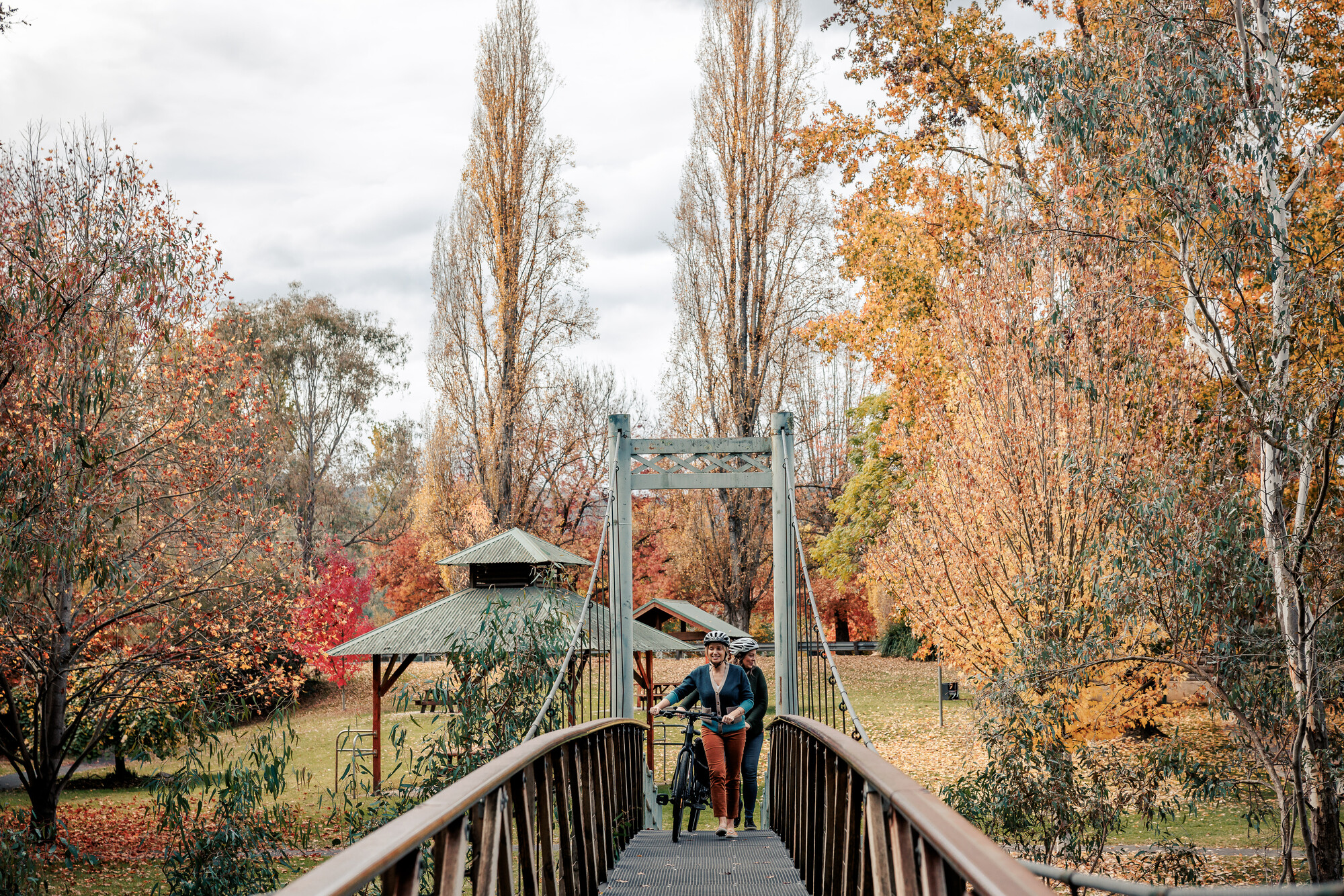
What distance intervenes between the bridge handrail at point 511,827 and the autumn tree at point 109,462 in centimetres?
458

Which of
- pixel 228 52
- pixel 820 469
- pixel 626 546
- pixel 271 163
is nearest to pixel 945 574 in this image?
pixel 626 546

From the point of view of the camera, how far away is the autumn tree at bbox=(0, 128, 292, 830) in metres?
7.60

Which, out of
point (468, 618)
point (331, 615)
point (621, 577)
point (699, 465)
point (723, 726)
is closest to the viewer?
point (723, 726)

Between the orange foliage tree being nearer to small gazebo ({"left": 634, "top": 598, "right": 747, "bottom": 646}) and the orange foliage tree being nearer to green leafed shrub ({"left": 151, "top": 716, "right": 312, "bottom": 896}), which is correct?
small gazebo ({"left": 634, "top": 598, "right": 747, "bottom": 646})

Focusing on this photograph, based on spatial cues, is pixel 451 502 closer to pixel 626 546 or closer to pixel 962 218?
pixel 962 218

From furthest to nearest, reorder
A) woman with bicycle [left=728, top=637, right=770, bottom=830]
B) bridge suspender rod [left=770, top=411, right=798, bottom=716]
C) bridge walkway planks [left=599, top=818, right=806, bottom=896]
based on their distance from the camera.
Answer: bridge suspender rod [left=770, top=411, right=798, bottom=716] < woman with bicycle [left=728, top=637, right=770, bottom=830] < bridge walkway planks [left=599, top=818, right=806, bottom=896]

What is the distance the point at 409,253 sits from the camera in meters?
30.8

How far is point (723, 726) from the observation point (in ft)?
22.2

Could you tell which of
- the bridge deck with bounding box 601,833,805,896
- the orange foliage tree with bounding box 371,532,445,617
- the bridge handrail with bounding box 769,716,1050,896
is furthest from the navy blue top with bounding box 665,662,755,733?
the orange foliage tree with bounding box 371,532,445,617

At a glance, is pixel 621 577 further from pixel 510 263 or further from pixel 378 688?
pixel 510 263

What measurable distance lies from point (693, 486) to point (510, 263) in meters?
16.4

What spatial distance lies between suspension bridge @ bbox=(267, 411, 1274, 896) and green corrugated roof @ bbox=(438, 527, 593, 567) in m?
4.91

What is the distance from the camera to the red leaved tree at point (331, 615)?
47.9 feet

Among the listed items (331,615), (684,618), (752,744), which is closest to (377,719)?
(331,615)
